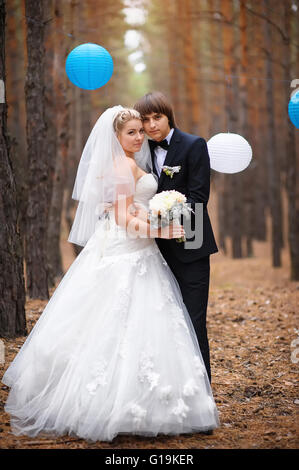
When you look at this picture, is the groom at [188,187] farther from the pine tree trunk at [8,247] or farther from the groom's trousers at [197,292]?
the pine tree trunk at [8,247]

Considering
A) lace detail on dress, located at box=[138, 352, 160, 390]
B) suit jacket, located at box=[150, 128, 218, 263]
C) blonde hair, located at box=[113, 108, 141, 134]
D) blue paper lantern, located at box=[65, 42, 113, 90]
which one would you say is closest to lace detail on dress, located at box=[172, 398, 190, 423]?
lace detail on dress, located at box=[138, 352, 160, 390]

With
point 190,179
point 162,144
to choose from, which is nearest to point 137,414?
point 190,179

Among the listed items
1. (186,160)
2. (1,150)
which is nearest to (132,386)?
(186,160)

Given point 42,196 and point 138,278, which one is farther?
point 42,196

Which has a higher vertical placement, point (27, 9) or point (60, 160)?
point (27, 9)

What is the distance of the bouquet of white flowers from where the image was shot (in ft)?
11.5

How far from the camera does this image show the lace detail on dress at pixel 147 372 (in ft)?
11.1

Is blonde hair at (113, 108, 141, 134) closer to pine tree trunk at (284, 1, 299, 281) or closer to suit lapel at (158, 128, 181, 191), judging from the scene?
suit lapel at (158, 128, 181, 191)

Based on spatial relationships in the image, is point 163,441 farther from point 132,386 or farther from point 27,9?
point 27,9

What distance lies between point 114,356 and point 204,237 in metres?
1.15

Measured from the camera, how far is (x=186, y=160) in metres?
3.88

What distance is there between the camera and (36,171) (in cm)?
742

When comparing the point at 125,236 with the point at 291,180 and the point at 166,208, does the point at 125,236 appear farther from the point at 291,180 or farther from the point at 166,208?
the point at 291,180

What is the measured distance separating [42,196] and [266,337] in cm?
376
